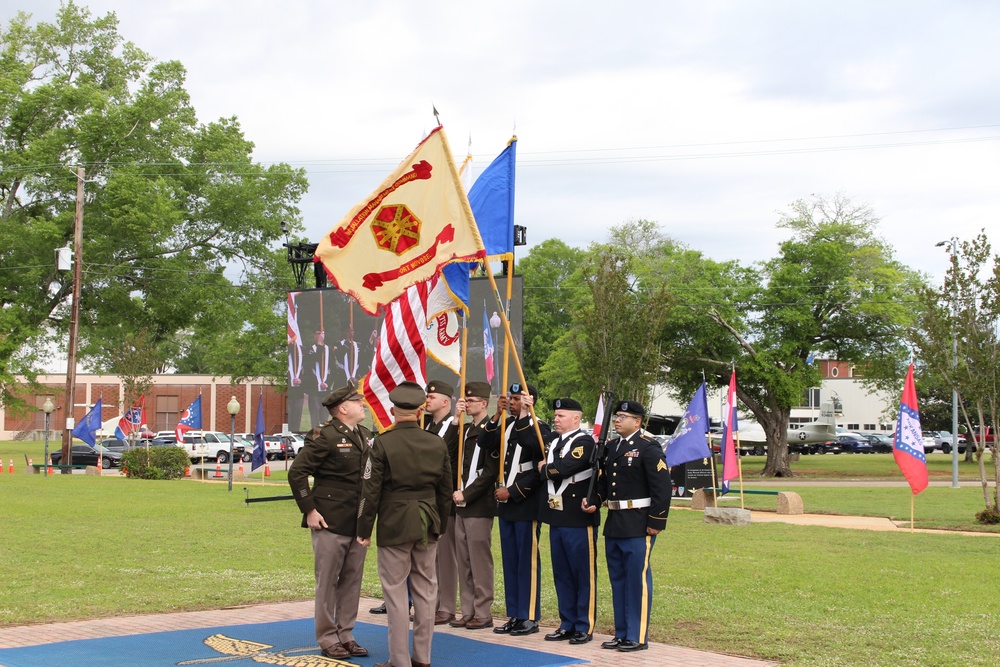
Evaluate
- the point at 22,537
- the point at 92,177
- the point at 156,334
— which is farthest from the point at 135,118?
the point at 22,537

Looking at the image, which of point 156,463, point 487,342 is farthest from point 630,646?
point 156,463

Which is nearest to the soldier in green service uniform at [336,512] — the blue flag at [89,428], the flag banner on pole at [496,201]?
the flag banner on pole at [496,201]

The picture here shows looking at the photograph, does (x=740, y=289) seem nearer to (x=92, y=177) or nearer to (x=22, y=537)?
(x=92, y=177)

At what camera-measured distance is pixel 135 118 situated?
41188 mm

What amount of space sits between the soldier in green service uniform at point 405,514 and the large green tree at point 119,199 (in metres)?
34.0

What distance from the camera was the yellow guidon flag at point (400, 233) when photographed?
945 cm

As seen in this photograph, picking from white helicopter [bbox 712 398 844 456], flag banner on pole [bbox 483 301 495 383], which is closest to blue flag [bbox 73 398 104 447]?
flag banner on pole [bbox 483 301 495 383]

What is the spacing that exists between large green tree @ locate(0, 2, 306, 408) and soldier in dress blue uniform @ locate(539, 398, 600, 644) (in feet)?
110

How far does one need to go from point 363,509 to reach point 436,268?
271 centimetres

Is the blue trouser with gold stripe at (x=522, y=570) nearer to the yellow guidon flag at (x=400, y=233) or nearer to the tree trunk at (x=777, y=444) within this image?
the yellow guidon flag at (x=400, y=233)

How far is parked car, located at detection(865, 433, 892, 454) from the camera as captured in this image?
67.9m

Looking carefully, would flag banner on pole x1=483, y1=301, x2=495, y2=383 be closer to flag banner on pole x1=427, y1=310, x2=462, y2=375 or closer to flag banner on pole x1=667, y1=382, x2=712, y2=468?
flag banner on pole x1=667, y1=382, x2=712, y2=468

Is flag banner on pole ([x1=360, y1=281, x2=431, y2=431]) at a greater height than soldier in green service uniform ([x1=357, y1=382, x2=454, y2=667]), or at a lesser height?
greater

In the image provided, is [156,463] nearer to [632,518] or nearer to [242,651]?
[242,651]
